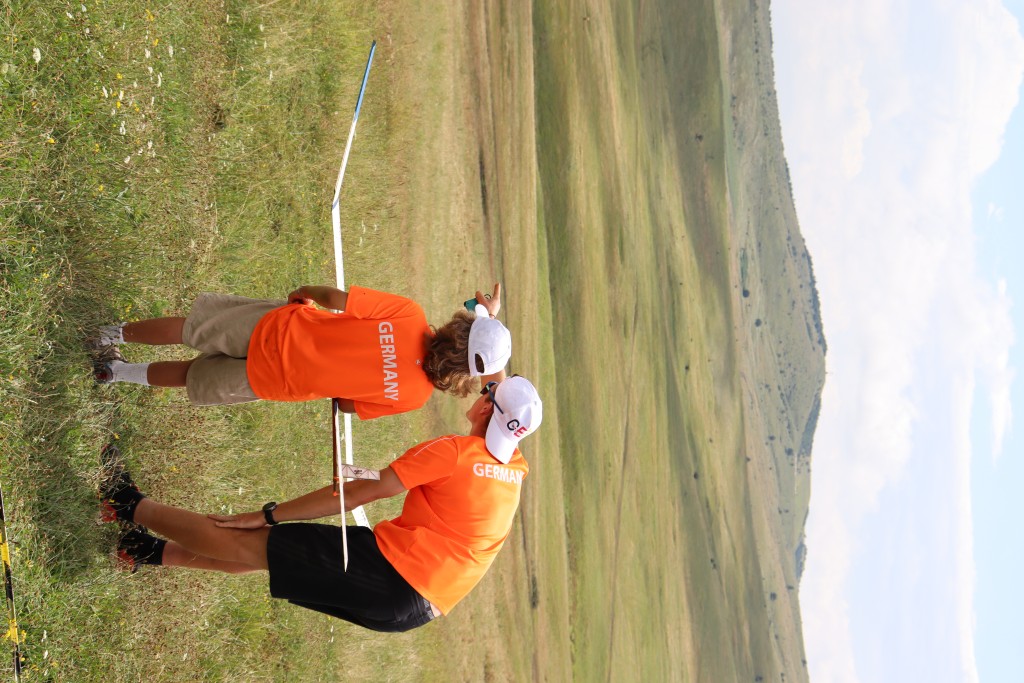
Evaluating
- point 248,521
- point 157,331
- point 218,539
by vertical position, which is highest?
point 157,331

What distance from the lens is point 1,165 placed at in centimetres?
655

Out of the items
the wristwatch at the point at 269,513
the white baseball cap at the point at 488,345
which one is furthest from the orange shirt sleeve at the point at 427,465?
the wristwatch at the point at 269,513

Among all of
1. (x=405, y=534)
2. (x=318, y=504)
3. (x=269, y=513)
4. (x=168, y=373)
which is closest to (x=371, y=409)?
(x=318, y=504)

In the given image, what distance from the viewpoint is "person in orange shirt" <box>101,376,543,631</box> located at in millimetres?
6316

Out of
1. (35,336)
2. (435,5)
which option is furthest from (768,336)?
(35,336)

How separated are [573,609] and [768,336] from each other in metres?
160

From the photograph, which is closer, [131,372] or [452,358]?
[452,358]

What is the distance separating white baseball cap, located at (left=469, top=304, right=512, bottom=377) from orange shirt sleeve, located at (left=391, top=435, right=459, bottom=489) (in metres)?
0.71

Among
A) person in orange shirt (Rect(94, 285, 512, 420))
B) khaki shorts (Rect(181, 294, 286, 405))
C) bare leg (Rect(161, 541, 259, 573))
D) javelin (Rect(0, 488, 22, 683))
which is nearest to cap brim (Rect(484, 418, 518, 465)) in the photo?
person in orange shirt (Rect(94, 285, 512, 420))

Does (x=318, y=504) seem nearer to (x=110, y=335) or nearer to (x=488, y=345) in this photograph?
(x=488, y=345)

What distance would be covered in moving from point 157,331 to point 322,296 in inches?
65.1

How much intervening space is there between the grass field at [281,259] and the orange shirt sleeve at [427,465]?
10.7 feet

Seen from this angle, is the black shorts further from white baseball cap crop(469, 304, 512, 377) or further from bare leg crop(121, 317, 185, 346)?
bare leg crop(121, 317, 185, 346)

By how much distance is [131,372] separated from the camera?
7305 millimetres
